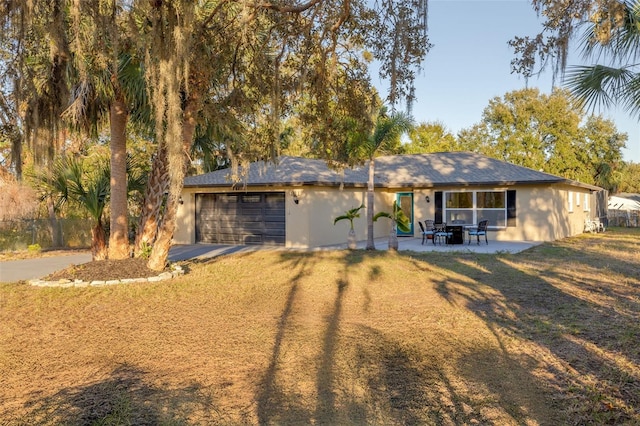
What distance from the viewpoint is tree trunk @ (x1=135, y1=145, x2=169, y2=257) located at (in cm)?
1112

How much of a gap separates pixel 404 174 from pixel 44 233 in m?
14.9

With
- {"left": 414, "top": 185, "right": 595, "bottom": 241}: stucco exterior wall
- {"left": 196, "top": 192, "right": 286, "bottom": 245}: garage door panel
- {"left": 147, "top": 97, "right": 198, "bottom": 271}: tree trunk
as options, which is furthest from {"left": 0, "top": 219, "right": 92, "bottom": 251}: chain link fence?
{"left": 414, "top": 185, "right": 595, "bottom": 241}: stucco exterior wall

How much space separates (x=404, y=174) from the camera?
72.0ft

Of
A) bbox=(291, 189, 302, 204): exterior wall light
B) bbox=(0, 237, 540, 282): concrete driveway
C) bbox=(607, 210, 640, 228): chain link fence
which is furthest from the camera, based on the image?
bbox=(607, 210, 640, 228): chain link fence

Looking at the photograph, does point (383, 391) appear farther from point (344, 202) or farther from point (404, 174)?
point (404, 174)

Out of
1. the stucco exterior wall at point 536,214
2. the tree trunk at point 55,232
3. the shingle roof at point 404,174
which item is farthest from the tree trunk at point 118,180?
the stucco exterior wall at point 536,214

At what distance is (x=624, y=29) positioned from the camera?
663 cm

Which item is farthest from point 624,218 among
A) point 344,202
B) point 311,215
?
point 311,215

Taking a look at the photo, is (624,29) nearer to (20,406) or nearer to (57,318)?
(20,406)

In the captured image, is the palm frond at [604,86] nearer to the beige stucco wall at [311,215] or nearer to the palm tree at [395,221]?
the palm tree at [395,221]

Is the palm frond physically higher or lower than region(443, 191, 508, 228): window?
higher

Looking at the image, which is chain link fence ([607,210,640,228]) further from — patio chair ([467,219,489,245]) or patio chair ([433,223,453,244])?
patio chair ([433,223,453,244])

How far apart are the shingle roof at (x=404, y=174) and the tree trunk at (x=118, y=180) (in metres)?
5.55

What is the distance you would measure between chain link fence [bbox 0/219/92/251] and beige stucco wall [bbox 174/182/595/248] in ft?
12.9
